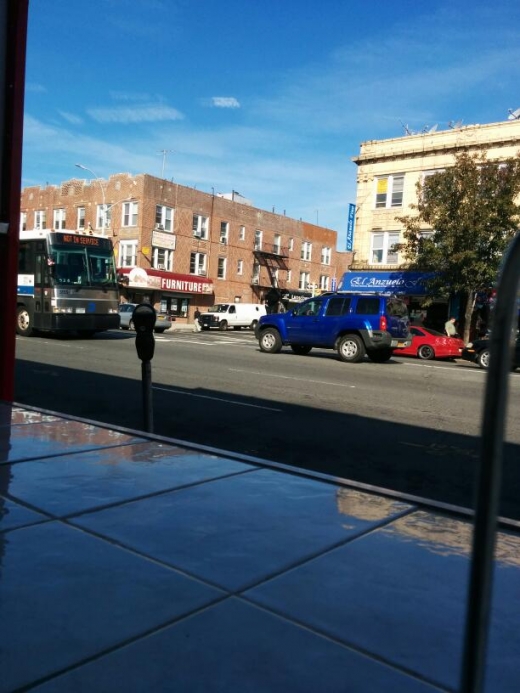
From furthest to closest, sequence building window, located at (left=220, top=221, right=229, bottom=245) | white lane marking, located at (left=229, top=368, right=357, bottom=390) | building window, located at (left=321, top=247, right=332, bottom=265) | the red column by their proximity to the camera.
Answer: building window, located at (left=321, top=247, right=332, bottom=265) < building window, located at (left=220, top=221, right=229, bottom=245) < white lane marking, located at (left=229, top=368, right=357, bottom=390) < the red column

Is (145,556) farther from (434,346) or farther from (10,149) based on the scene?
(434,346)

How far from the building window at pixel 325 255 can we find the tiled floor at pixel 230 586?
57.9 meters

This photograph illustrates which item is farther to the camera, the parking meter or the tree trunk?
the tree trunk

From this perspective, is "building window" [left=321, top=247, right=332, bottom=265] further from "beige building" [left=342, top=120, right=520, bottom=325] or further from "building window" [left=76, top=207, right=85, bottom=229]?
"beige building" [left=342, top=120, right=520, bottom=325]

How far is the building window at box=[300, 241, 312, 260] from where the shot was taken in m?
58.4

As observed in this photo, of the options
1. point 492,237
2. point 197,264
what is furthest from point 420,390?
point 197,264

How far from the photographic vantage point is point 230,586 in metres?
2.59

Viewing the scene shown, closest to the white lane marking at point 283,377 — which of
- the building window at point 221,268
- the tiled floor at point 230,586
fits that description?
the tiled floor at point 230,586

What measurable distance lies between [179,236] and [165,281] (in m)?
4.03

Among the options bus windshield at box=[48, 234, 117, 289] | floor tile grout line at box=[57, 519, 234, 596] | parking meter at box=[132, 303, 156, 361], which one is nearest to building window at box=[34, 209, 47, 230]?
bus windshield at box=[48, 234, 117, 289]

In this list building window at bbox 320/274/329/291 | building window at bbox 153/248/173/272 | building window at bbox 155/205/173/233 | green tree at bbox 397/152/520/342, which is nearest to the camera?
green tree at bbox 397/152/520/342

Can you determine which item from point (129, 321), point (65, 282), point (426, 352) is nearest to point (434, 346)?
point (426, 352)

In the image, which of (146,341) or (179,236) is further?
(179,236)

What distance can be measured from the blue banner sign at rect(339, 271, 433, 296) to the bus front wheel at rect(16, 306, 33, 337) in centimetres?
1664
